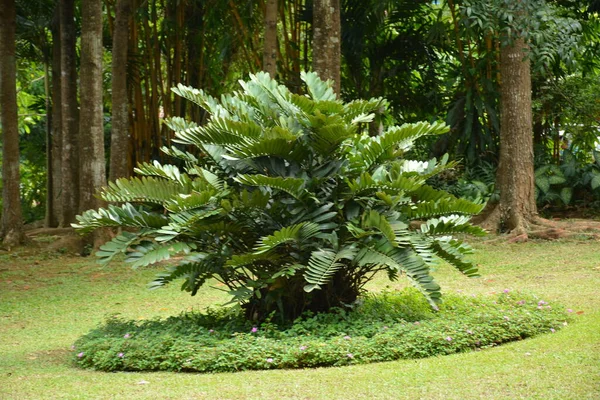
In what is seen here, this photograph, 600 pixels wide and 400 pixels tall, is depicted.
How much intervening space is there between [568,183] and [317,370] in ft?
36.5

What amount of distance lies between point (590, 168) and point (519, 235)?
4.01m

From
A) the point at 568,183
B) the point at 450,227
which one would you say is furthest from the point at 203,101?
the point at 568,183

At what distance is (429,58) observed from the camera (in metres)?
17.9

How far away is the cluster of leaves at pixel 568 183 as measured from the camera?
15.4 metres

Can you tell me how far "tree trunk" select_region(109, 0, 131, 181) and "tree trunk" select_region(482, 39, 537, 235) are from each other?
616 cm

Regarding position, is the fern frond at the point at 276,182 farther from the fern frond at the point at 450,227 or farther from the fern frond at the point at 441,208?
the fern frond at the point at 450,227

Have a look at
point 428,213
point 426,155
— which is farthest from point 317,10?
point 426,155

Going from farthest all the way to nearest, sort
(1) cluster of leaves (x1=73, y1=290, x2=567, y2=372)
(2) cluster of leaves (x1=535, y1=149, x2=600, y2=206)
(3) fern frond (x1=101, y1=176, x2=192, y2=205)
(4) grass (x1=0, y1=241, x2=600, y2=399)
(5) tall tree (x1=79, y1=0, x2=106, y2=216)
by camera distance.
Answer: (2) cluster of leaves (x1=535, y1=149, x2=600, y2=206), (5) tall tree (x1=79, y1=0, x2=106, y2=216), (3) fern frond (x1=101, y1=176, x2=192, y2=205), (1) cluster of leaves (x1=73, y1=290, x2=567, y2=372), (4) grass (x1=0, y1=241, x2=600, y2=399)

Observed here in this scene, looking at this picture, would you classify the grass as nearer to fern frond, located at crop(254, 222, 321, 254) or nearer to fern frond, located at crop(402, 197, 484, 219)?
fern frond, located at crop(254, 222, 321, 254)

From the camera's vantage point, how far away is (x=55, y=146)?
18.6 metres

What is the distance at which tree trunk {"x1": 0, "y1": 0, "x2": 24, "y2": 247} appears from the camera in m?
13.7

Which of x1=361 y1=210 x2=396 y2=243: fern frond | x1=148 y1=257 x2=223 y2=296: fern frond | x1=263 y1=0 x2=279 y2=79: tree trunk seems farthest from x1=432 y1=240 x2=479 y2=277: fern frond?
x1=263 y1=0 x2=279 y2=79: tree trunk

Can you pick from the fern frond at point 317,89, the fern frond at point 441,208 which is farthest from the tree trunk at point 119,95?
the fern frond at point 441,208

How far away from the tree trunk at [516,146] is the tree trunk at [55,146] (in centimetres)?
919
